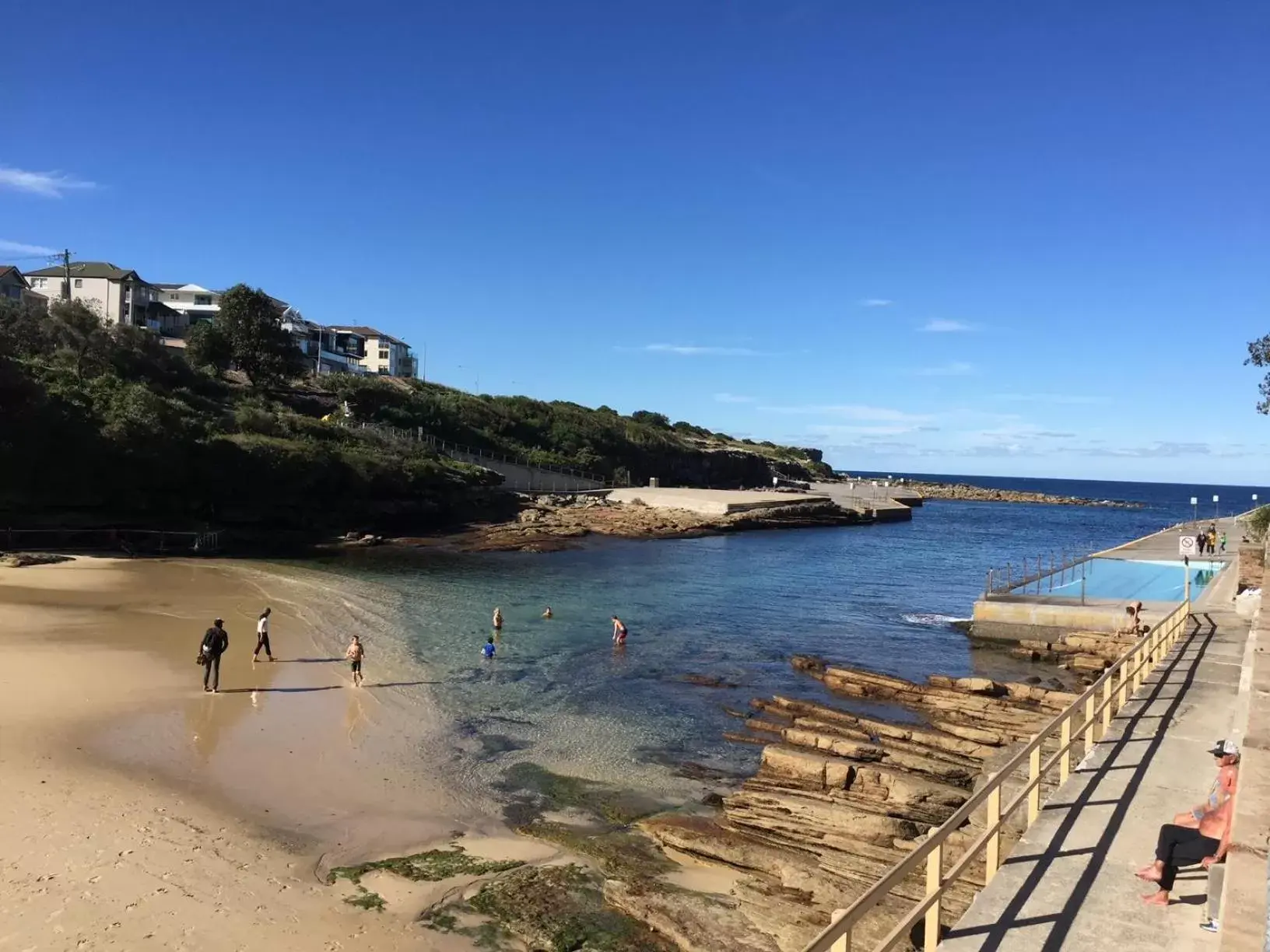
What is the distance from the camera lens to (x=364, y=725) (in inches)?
642

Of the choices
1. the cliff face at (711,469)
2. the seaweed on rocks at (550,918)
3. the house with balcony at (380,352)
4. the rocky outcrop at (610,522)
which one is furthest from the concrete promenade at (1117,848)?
the house with balcony at (380,352)

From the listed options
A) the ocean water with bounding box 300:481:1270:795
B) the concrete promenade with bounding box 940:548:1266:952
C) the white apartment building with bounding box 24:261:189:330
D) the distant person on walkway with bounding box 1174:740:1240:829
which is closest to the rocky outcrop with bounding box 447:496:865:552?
the ocean water with bounding box 300:481:1270:795

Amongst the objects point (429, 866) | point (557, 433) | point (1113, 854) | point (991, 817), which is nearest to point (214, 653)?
point (429, 866)

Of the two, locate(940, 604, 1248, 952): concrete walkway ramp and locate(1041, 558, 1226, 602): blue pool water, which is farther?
locate(1041, 558, 1226, 602): blue pool water

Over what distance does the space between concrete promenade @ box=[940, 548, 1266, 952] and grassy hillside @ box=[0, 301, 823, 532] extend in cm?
4271

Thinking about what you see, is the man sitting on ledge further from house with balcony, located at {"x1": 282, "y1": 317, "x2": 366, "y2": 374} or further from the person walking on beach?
house with balcony, located at {"x1": 282, "y1": 317, "x2": 366, "y2": 374}

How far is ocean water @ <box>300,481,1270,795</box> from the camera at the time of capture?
1636 cm

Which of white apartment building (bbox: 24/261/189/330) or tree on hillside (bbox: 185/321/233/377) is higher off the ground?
white apartment building (bbox: 24/261/189/330)

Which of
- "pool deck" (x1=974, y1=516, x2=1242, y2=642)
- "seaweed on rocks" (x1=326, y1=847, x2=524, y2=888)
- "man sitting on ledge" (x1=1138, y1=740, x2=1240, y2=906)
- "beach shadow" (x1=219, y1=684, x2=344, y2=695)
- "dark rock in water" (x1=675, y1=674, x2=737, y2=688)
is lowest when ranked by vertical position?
"dark rock in water" (x1=675, y1=674, x2=737, y2=688)

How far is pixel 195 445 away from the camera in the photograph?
4447 cm

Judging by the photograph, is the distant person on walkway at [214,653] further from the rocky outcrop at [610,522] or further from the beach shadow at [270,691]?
the rocky outcrop at [610,522]

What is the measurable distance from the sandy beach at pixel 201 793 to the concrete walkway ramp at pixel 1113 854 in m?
5.61

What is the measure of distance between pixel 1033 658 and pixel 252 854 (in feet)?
74.0

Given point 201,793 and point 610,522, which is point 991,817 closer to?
point 201,793
